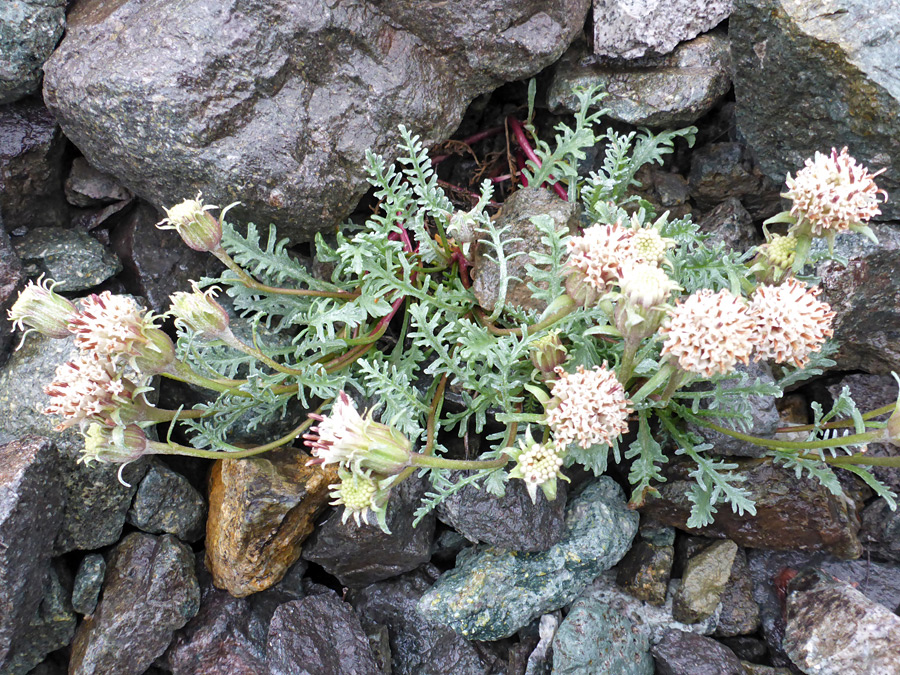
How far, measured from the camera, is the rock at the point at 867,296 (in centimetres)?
379

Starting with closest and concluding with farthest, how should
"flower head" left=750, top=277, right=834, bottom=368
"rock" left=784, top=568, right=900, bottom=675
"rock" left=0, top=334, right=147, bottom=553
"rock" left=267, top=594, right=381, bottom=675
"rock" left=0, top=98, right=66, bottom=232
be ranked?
"flower head" left=750, top=277, right=834, bottom=368
"rock" left=784, top=568, right=900, bottom=675
"rock" left=267, top=594, right=381, bottom=675
"rock" left=0, top=334, right=147, bottom=553
"rock" left=0, top=98, right=66, bottom=232

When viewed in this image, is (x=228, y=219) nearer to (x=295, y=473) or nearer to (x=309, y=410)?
(x=309, y=410)

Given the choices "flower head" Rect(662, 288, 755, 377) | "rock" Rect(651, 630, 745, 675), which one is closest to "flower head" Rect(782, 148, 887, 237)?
"flower head" Rect(662, 288, 755, 377)

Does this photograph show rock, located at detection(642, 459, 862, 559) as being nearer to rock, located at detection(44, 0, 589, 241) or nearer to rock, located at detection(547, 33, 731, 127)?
rock, located at detection(547, 33, 731, 127)

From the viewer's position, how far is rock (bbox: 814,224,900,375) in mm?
3791

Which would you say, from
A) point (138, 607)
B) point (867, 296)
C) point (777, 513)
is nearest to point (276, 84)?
point (138, 607)

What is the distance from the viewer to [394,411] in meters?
3.56

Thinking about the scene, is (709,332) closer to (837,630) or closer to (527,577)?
(527,577)

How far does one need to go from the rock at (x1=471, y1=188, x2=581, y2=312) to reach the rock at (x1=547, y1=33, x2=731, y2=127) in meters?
0.79

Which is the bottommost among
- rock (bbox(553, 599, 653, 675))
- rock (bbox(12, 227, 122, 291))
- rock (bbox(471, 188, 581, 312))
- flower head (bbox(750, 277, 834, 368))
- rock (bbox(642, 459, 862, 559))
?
rock (bbox(553, 599, 653, 675))

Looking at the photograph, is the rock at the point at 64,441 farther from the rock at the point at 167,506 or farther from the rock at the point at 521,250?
the rock at the point at 521,250

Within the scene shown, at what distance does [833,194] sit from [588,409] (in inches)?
54.2

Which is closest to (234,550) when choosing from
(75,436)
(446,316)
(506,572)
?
(75,436)

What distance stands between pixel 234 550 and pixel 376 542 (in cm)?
85
